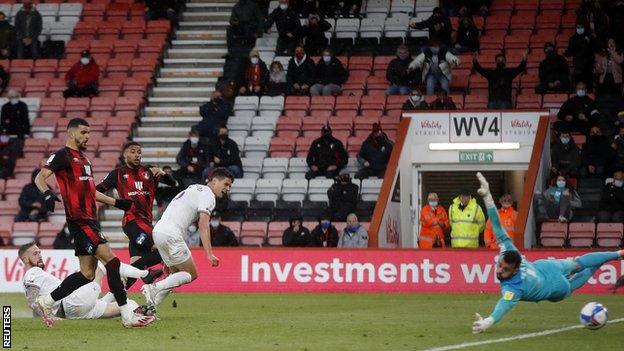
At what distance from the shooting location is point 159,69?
32.6 metres

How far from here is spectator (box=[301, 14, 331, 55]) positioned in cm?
3091

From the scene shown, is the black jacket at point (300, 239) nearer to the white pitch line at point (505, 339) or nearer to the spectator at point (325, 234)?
the spectator at point (325, 234)


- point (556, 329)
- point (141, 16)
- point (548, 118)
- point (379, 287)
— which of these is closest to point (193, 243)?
point (379, 287)

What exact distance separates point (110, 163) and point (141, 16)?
6.23 m

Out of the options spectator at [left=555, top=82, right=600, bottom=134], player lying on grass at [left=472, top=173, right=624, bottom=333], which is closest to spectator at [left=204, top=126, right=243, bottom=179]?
spectator at [left=555, top=82, right=600, bottom=134]

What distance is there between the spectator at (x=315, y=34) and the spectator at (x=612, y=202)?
846 centimetres

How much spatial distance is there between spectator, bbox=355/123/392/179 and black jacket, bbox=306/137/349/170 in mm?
393

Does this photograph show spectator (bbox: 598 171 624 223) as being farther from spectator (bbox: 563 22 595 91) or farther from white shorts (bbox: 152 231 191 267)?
white shorts (bbox: 152 231 191 267)

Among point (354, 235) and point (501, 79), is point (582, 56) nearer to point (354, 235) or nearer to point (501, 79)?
point (501, 79)

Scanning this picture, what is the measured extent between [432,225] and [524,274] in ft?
39.5

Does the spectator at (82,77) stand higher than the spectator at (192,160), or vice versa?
the spectator at (82,77)

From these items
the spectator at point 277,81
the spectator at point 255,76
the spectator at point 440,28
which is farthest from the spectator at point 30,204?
the spectator at point 440,28

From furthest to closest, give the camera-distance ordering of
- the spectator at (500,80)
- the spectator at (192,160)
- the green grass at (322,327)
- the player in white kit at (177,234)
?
1. the spectator at (500,80)
2. the spectator at (192,160)
3. the player in white kit at (177,234)
4. the green grass at (322,327)

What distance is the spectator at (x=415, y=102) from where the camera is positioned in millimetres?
27816
